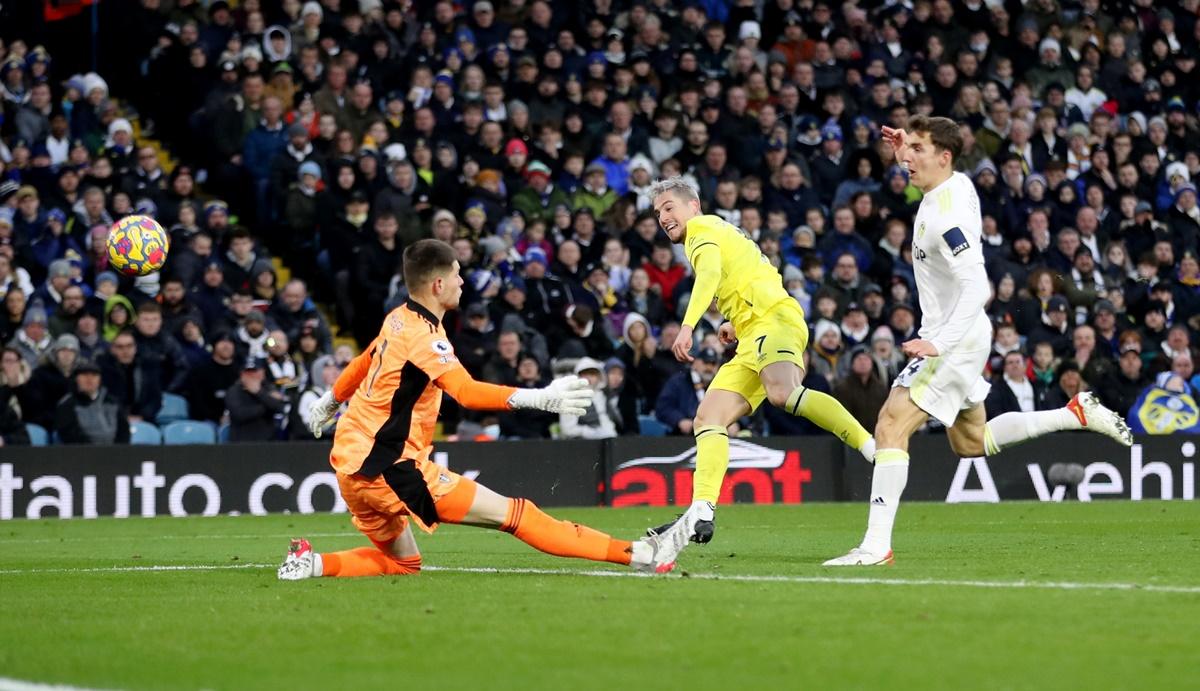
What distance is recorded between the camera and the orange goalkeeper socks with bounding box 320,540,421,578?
9531 mm

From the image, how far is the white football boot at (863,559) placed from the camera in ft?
32.4

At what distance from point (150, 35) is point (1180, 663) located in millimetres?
18944

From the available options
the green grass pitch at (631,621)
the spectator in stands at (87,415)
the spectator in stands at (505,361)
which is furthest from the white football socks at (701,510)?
the spectator in stands at (87,415)

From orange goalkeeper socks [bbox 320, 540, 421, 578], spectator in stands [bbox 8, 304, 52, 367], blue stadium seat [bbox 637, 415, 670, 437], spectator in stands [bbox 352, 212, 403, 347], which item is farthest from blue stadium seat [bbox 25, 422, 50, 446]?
orange goalkeeper socks [bbox 320, 540, 421, 578]

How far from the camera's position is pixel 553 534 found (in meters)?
9.18

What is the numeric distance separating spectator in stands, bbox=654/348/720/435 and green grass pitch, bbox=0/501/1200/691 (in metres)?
7.10

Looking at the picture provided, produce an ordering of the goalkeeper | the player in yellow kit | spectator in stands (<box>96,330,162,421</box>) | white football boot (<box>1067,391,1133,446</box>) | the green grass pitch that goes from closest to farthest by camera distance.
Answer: the green grass pitch, the goalkeeper, the player in yellow kit, white football boot (<box>1067,391,1133,446</box>), spectator in stands (<box>96,330,162,421</box>)

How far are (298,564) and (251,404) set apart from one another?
8976 millimetres

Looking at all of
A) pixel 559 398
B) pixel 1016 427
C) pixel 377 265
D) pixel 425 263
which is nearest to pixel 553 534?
pixel 559 398

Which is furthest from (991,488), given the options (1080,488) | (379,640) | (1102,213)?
(379,640)

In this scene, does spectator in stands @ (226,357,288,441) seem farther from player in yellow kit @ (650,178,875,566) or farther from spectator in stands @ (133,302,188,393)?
player in yellow kit @ (650,178,875,566)

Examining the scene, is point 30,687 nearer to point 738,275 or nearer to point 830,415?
point 738,275

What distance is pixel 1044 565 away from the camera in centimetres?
992

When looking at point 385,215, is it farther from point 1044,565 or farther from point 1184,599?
point 1184,599
